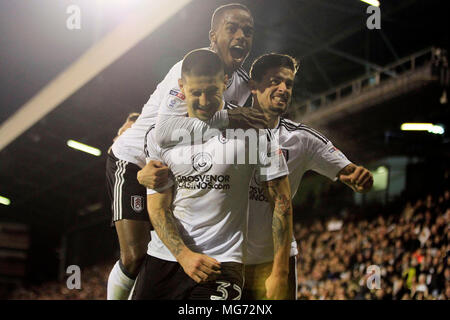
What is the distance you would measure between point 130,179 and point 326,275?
8.67 feet

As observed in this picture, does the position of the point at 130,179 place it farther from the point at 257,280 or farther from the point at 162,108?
the point at 257,280

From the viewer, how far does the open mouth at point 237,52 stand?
3.36 metres

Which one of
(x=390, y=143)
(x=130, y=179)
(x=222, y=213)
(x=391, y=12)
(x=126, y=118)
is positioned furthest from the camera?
(x=390, y=143)

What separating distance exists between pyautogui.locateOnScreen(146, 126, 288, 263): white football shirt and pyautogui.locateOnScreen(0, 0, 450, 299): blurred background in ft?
1.49

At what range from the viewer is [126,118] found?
3.71 metres

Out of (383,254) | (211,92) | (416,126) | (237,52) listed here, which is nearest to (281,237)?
(211,92)

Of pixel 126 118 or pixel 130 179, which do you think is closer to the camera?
pixel 130 179

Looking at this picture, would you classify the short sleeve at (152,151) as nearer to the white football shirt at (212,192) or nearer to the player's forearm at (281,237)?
the white football shirt at (212,192)

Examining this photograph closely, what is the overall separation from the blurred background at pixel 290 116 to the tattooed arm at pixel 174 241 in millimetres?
508

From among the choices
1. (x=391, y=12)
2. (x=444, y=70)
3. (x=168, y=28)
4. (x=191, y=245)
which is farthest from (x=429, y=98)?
(x=191, y=245)

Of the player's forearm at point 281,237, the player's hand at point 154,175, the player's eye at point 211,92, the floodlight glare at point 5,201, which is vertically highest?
the player's eye at point 211,92

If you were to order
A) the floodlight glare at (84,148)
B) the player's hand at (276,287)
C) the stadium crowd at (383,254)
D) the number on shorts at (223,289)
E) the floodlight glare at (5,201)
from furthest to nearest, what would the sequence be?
the stadium crowd at (383,254) → the floodlight glare at (5,201) → the floodlight glare at (84,148) → the player's hand at (276,287) → the number on shorts at (223,289)

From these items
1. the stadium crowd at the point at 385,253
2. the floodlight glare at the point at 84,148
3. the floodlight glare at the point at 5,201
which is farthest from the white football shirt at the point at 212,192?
the floodlight glare at the point at 5,201

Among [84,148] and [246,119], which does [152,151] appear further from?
[84,148]
